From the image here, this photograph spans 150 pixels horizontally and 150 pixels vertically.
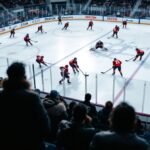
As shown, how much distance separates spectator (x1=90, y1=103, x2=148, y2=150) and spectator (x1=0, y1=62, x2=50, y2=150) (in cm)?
46

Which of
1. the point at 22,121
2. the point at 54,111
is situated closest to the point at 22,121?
the point at 22,121

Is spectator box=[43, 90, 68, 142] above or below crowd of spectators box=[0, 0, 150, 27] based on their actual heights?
below

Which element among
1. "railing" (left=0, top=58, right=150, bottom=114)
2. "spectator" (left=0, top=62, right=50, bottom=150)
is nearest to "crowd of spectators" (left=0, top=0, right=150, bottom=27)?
"railing" (left=0, top=58, right=150, bottom=114)

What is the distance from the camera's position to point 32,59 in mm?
15711

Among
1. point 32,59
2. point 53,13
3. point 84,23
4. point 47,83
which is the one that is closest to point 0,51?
point 32,59

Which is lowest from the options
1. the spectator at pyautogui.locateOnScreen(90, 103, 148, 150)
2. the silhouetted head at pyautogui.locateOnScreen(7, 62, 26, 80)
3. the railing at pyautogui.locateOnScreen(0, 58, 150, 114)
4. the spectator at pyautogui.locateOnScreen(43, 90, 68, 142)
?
the railing at pyautogui.locateOnScreen(0, 58, 150, 114)

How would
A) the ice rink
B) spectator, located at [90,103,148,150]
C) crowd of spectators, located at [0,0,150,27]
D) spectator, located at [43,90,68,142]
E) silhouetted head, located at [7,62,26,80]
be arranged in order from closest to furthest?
spectator, located at [90,103,148,150] → silhouetted head, located at [7,62,26,80] → spectator, located at [43,90,68,142] → the ice rink → crowd of spectators, located at [0,0,150,27]

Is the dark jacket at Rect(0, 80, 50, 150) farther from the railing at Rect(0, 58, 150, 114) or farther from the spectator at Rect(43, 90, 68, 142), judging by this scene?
the railing at Rect(0, 58, 150, 114)

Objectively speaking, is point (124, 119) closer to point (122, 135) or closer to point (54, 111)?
point (122, 135)

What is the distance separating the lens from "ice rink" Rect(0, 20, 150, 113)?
9844 mm

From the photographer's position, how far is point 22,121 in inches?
88.0

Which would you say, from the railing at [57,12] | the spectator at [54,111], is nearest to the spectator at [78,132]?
the spectator at [54,111]

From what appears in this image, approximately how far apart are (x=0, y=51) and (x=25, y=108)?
15.8 meters

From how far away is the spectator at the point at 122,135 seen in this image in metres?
2.12
